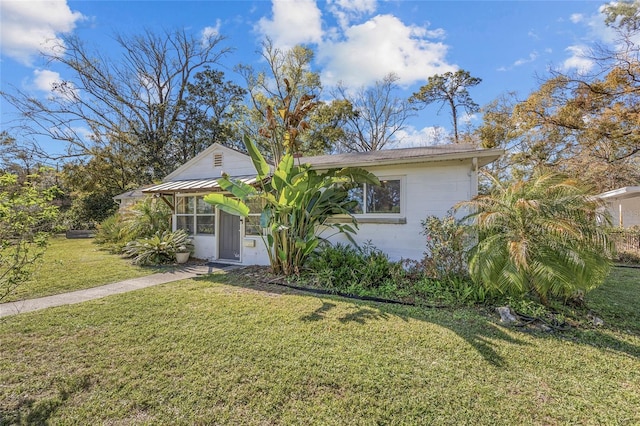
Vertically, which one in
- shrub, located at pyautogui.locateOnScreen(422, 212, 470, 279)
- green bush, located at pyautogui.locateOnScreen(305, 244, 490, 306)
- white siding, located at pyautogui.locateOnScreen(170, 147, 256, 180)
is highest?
white siding, located at pyautogui.locateOnScreen(170, 147, 256, 180)

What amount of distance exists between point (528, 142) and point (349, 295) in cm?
1854

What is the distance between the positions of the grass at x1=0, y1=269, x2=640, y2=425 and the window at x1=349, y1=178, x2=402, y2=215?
3.28 meters

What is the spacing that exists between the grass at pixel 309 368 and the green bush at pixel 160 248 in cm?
455

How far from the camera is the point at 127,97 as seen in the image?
22328mm

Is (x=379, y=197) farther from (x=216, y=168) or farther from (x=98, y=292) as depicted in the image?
(x=98, y=292)

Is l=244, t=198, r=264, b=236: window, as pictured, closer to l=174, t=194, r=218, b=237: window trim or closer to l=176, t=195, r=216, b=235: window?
l=174, t=194, r=218, b=237: window trim

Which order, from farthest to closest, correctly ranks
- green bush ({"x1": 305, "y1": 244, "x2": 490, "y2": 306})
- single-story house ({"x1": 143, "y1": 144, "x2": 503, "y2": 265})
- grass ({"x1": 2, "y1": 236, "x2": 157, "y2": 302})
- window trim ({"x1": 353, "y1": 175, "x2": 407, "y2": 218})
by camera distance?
window trim ({"x1": 353, "y1": 175, "x2": 407, "y2": 218}) → single-story house ({"x1": 143, "y1": 144, "x2": 503, "y2": 265}) → grass ({"x1": 2, "y1": 236, "x2": 157, "y2": 302}) → green bush ({"x1": 305, "y1": 244, "x2": 490, "y2": 306})

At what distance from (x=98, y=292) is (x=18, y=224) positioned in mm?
3864

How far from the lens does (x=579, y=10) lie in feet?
28.3

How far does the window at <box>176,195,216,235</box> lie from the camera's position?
1030cm

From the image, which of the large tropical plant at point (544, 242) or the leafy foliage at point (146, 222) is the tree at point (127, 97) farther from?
the large tropical plant at point (544, 242)

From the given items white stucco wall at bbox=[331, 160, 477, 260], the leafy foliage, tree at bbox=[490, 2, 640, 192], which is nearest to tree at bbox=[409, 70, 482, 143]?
tree at bbox=[490, 2, 640, 192]

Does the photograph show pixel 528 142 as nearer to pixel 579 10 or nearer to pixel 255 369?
pixel 579 10

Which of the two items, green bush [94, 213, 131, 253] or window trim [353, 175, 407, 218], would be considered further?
green bush [94, 213, 131, 253]
